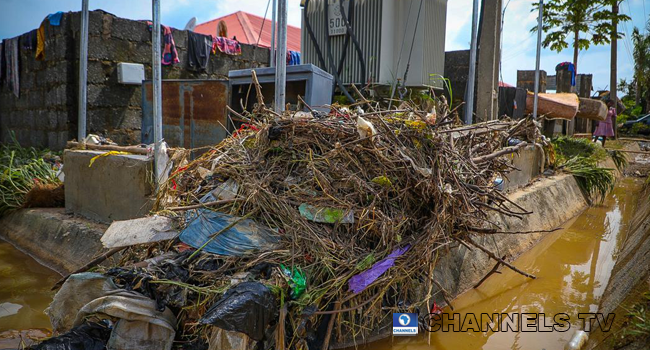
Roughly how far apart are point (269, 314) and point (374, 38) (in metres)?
4.85

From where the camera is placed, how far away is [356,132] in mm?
2852

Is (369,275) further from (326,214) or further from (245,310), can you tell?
(245,310)

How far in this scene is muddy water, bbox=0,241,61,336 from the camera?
3424 mm

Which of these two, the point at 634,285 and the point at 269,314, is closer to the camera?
the point at 269,314

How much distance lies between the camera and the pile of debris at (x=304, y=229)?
226 centimetres

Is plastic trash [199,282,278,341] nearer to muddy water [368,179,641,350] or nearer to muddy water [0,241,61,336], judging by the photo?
muddy water [368,179,641,350]

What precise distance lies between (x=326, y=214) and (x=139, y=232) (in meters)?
1.20

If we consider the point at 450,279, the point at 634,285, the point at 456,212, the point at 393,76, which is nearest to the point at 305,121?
the point at 456,212

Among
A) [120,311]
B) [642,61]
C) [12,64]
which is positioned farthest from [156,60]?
[642,61]

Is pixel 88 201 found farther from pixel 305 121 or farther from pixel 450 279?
pixel 450 279

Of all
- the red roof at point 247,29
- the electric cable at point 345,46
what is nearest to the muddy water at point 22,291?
the electric cable at point 345,46

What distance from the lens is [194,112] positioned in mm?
5602

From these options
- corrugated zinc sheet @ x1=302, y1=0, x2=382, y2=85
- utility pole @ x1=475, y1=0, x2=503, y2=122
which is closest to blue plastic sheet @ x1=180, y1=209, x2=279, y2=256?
corrugated zinc sheet @ x1=302, y1=0, x2=382, y2=85

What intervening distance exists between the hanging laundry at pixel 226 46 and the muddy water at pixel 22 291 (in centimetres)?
570
